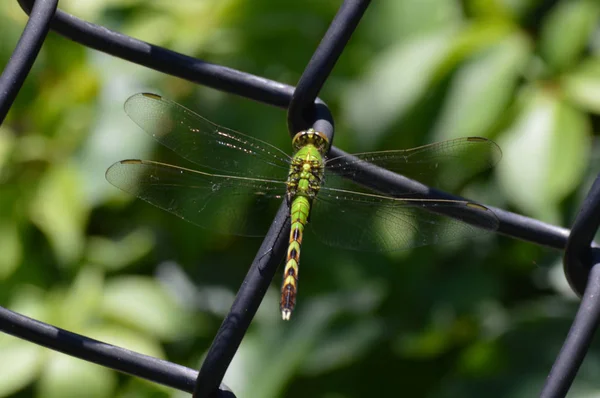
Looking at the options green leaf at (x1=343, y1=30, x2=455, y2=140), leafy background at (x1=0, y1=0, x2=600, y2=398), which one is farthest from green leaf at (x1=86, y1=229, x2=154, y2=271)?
green leaf at (x1=343, y1=30, x2=455, y2=140)

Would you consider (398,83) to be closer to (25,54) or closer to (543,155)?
(543,155)

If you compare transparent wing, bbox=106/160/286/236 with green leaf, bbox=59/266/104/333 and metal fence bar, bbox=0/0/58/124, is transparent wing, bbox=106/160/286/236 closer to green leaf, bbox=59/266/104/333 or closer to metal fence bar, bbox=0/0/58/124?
metal fence bar, bbox=0/0/58/124

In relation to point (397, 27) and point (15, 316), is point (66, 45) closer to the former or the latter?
point (397, 27)

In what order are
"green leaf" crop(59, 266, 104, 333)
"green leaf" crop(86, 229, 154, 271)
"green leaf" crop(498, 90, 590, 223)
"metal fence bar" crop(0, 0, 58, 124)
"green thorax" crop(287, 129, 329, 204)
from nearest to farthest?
"metal fence bar" crop(0, 0, 58, 124) < "green thorax" crop(287, 129, 329, 204) < "green leaf" crop(498, 90, 590, 223) < "green leaf" crop(59, 266, 104, 333) < "green leaf" crop(86, 229, 154, 271)

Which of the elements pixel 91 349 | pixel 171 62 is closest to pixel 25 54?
pixel 171 62

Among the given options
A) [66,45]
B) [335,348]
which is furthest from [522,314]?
[66,45]

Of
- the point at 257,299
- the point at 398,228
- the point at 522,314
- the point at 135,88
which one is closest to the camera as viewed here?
the point at 257,299
